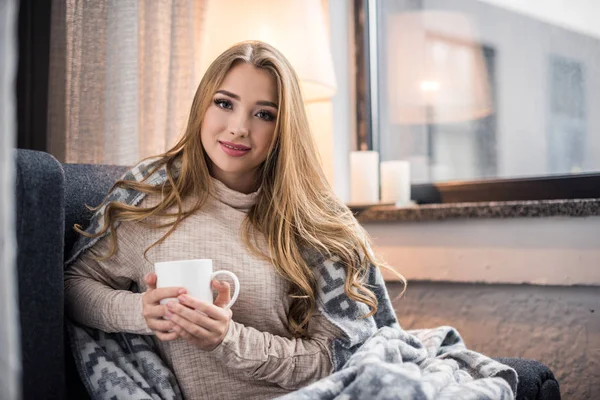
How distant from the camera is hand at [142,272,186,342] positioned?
86cm

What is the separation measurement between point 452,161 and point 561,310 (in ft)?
1.78

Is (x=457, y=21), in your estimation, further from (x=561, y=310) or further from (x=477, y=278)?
(x=561, y=310)

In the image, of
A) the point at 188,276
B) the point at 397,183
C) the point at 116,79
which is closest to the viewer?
the point at 188,276

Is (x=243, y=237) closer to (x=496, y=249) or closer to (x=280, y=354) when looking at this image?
(x=280, y=354)

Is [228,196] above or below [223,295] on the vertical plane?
above

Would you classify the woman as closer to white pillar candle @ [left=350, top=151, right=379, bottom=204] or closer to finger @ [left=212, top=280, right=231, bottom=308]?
finger @ [left=212, top=280, right=231, bottom=308]


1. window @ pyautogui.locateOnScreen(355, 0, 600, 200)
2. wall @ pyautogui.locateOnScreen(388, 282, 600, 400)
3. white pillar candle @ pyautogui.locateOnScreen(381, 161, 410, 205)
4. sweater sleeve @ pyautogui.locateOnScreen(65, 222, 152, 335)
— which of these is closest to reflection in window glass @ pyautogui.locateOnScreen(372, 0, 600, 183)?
window @ pyautogui.locateOnScreen(355, 0, 600, 200)

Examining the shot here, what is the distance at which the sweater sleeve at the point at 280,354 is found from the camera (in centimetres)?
99

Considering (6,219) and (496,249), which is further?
(496,249)

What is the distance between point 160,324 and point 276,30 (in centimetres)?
98

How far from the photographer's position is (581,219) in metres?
1.47

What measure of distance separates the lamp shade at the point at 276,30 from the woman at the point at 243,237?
0.45m

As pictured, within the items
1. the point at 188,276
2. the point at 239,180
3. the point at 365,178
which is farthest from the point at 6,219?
the point at 365,178

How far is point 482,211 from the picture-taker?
1.60 meters
